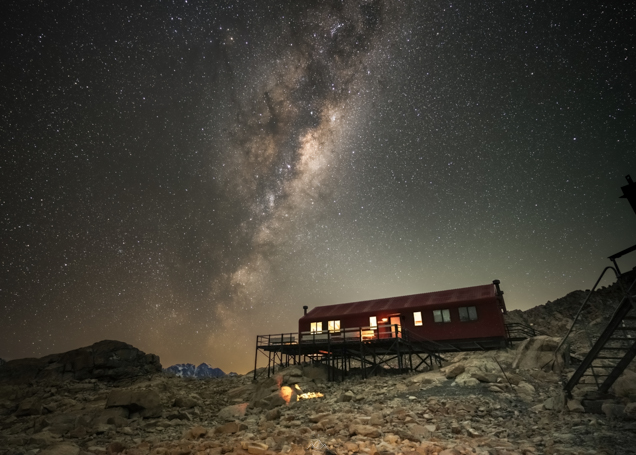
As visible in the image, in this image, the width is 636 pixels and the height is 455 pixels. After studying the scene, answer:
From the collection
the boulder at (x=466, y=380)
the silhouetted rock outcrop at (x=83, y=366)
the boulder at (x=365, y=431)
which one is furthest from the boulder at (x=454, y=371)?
the silhouetted rock outcrop at (x=83, y=366)

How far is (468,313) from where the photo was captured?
27797 mm

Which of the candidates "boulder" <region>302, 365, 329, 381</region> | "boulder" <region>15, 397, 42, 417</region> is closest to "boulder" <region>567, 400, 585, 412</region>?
"boulder" <region>302, 365, 329, 381</region>

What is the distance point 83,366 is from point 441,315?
41.4m

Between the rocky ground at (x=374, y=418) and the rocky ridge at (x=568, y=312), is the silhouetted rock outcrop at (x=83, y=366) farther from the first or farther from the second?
the rocky ridge at (x=568, y=312)

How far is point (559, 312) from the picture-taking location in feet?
164

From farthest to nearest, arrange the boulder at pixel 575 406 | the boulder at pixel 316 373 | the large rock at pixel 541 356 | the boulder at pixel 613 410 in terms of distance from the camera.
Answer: the boulder at pixel 316 373 → the large rock at pixel 541 356 → the boulder at pixel 575 406 → the boulder at pixel 613 410

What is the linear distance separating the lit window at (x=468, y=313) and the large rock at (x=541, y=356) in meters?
7.45

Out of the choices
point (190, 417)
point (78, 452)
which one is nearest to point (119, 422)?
point (190, 417)

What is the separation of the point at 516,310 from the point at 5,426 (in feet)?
208

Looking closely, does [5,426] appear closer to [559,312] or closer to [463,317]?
[463,317]

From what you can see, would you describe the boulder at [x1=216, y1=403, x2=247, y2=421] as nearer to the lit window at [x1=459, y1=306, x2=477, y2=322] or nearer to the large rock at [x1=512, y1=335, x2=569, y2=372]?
the large rock at [x1=512, y1=335, x2=569, y2=372]

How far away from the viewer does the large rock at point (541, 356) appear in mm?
17281

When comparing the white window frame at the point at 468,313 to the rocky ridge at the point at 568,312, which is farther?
the rocky ridge at the point at 568,312

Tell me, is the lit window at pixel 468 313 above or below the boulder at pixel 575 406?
above
